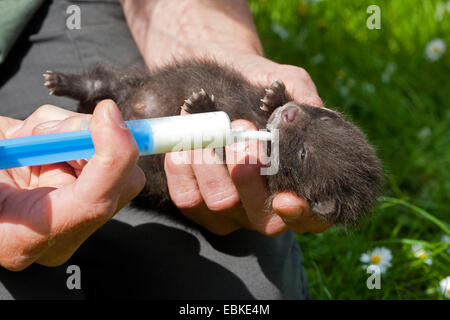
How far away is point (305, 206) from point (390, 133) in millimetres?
2175

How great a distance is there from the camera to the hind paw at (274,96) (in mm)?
2189

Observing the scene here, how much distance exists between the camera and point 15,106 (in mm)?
2342

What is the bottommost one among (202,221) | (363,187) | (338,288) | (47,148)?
(338,288)

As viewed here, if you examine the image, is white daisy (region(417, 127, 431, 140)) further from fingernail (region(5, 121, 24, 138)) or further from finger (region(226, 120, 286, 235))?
fingernail (region(5, 121, 24, 138))

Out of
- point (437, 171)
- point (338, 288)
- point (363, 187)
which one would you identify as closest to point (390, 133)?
point (437, 171)

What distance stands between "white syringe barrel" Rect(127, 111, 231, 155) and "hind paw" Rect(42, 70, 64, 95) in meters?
1.07

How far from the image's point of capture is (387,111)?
393 centimetres

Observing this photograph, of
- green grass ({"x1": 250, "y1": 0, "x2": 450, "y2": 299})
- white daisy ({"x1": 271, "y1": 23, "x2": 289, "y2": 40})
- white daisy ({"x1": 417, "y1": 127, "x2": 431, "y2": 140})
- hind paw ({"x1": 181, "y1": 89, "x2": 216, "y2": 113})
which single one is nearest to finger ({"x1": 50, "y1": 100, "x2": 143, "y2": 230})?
hind paw ({"x1": 181, "y1": 89, "x2": 216, "y2": 113})

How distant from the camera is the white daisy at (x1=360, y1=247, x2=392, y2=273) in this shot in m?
2.68

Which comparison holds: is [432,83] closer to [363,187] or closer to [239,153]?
[363,187]

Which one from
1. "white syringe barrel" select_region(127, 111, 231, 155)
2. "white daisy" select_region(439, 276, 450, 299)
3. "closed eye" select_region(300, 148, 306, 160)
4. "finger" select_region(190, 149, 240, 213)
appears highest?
"white syringe barrel" select_region(127, 111, 231, 155)

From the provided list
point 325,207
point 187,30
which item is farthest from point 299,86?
point 187,30

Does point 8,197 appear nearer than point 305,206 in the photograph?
Yes

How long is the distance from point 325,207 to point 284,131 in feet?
1.14
